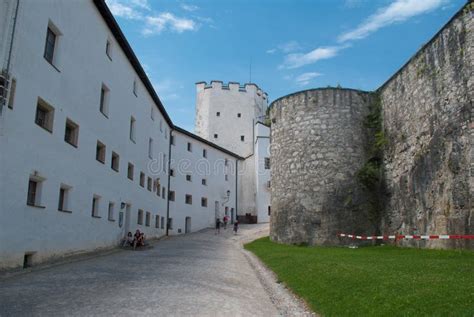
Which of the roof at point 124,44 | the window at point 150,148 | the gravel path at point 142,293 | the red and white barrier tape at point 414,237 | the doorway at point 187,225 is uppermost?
the roof at point 124,44

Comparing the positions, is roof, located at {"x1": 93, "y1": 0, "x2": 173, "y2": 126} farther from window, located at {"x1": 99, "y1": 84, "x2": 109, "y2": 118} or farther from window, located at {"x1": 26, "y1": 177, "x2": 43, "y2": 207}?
window, located at {"x1": 26, "y1": 177, "x2": 43, "y2": 207}

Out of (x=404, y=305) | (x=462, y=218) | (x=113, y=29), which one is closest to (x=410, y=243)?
(x=462, y=218)

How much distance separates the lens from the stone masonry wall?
38.6 ft

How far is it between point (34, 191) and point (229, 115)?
122 ft

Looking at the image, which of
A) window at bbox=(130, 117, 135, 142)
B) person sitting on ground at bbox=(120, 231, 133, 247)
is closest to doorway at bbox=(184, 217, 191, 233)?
window at bbox=(130, 117, 135, 142)

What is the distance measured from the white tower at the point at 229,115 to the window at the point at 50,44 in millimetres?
34775

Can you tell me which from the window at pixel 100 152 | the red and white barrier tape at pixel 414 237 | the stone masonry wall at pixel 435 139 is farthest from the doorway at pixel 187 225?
the stone masonry wall at pixel 435 139

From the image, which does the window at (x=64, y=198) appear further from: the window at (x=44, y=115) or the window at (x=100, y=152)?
the window at (x=100, y=152)

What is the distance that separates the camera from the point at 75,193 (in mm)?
14352

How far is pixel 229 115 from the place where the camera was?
48219 mm

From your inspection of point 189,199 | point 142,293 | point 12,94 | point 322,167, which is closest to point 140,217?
point 322,167

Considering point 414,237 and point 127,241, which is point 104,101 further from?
point 414,237

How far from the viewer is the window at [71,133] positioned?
1416cm

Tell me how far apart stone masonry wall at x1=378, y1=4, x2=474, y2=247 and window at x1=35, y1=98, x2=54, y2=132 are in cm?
1164
